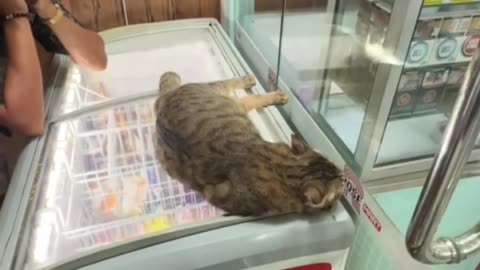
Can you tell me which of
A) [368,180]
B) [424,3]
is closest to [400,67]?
[424,3]

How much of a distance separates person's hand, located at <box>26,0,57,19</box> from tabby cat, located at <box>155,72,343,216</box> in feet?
1.44

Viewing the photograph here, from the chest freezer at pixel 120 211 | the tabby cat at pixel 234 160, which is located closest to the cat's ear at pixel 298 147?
the tabby cat at pixel 234 160

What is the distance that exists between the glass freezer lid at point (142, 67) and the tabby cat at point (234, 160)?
0.27 metres

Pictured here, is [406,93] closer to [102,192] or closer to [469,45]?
[469,45]

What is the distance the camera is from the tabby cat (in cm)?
86

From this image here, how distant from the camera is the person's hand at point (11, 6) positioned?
1.09 metres

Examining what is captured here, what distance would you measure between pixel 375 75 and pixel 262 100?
0.37m

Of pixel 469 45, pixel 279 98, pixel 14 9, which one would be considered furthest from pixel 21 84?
pixel 469 45

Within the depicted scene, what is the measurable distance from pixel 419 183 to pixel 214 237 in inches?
20.0

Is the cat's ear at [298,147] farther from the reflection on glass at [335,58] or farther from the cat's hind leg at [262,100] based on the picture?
the cat's hind leg at [262,100]

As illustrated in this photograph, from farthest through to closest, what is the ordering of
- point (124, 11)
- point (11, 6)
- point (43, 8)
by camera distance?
point (124, 11), point (43, 8), point (11, 6)

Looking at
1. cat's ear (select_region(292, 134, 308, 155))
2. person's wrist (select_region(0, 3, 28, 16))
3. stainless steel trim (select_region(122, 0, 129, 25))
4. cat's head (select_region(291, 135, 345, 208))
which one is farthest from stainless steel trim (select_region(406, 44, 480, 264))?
stainless steel trim (select_region(122, 0, 129, 25))

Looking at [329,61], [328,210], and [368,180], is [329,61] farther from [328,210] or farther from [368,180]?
[328,210]

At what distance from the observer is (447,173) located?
0.46 meters
